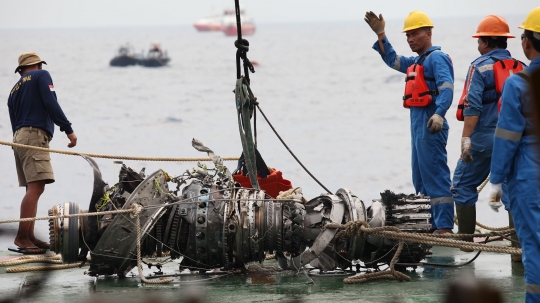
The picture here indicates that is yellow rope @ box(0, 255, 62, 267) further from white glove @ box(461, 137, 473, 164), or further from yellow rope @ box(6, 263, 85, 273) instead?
white glove @ box(461, 137, 473, 164)

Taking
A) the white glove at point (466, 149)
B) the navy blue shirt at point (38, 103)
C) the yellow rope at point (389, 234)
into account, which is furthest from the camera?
the navy blue shirt at point (38, 103)

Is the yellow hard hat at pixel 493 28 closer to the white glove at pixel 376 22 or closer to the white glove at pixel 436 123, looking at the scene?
the white glove at pixel 436 123

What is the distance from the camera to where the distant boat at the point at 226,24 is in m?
92.8

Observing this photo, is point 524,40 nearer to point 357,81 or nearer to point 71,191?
point 71,191

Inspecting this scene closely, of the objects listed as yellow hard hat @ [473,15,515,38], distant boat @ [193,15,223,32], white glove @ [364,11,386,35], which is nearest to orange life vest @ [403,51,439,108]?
yellow hard hat @ [473,15,515,38]

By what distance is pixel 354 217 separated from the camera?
6.17m

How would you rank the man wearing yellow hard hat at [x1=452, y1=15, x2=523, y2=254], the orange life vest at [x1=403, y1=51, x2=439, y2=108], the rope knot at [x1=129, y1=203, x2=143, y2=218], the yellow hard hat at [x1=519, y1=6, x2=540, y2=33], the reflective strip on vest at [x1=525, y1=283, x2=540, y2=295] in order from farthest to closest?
the orange life vest at [x1=403, y1=51, x2=439, y2=108] < the man wearing yellow hard hat at [x1=452, y1=15, x2=523, y2=254] < the rope knot at [x1=129, y1=203, x2=143, y2=218] < the yellow hard hat at [x1=519, y1=6, x2=540, y2=33] < the reflective strip on vest at [x1=525, y1=283, x2=540, y2=295]

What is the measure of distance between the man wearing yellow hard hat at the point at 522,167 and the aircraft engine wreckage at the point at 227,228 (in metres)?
1.38

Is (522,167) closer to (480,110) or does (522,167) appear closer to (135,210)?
(480,110)

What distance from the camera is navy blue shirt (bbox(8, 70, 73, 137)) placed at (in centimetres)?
771

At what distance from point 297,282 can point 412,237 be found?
0.82 m

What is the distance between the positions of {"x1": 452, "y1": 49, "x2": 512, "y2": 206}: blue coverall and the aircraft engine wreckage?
0.81 m

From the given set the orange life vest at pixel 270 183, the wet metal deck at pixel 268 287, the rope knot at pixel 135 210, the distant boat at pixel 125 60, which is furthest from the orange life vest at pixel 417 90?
the distant boat at pixel 125 60

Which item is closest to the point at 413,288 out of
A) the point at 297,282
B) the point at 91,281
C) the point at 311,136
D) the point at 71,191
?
the point at 297,282
